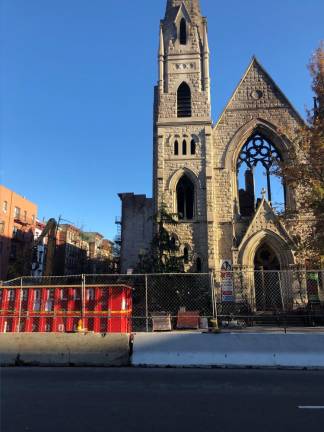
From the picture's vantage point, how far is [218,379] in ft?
28.3

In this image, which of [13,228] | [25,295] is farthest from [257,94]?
[13,228]

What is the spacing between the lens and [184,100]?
1204 inches

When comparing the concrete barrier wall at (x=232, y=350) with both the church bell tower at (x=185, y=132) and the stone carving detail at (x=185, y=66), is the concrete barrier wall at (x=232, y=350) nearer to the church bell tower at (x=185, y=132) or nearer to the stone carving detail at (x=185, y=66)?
the church bell tower at (x=185, y=132)

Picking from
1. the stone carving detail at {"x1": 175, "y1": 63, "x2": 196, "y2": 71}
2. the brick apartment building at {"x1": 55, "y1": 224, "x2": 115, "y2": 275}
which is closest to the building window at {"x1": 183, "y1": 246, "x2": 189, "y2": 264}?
the stone carving detail at {"x1": 175, "y1": 63, "x2": 196, "y2": 71}

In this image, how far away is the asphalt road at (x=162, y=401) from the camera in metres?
5.29

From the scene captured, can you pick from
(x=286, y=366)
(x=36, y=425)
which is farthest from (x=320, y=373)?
(x=36, y=425)

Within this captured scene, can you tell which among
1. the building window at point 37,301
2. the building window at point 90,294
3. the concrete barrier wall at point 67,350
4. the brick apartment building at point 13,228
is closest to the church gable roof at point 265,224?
the building window at point 90,294

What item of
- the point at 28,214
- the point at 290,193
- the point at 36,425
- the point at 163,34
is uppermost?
the point at 163,34

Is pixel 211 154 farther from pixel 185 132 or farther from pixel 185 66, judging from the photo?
pixel 185 66

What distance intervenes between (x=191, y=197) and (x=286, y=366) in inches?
768

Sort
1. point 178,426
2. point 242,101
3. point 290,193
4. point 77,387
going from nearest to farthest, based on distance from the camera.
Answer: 1. point 178,426
2. point 77,387
3. point 290,193
4. point 242,101

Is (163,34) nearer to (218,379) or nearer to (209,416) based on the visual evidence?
(218,379)

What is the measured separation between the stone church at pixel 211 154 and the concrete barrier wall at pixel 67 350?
53.4 feet

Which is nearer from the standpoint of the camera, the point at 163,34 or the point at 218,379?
the point at 218,379
